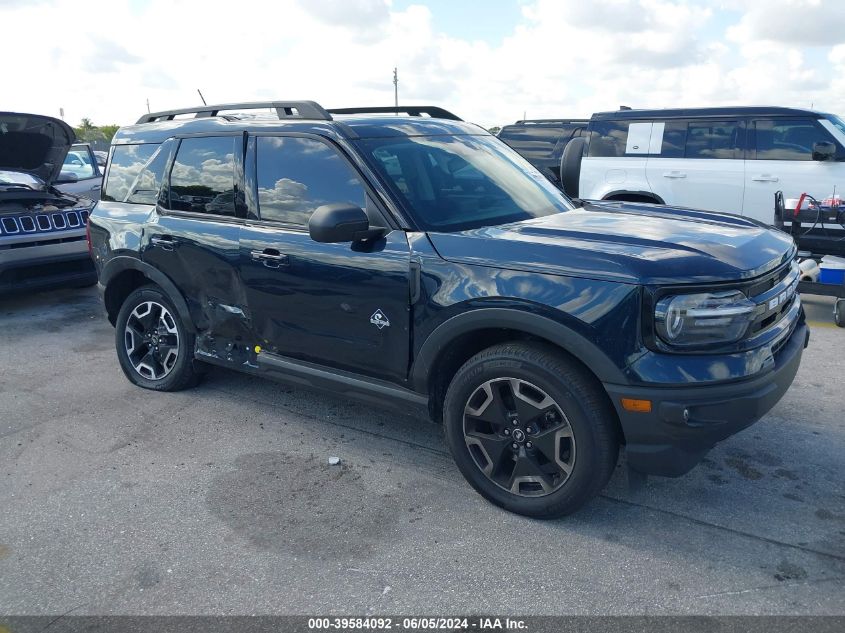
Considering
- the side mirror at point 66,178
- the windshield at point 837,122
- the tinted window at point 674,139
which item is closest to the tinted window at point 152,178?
the side mirror at point 66,178

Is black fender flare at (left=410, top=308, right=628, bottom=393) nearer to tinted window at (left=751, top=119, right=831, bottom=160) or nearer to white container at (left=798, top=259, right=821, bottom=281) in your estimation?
white container at (left=798, top=259, right=821, bottom=281)

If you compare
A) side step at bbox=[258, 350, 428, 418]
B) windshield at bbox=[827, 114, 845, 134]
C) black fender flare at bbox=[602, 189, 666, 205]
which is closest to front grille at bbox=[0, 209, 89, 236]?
side step at bbox=[258, 350, 428, 418]

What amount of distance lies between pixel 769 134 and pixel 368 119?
5.92 metres

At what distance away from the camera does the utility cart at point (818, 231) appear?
627cm

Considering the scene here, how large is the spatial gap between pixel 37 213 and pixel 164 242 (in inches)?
137

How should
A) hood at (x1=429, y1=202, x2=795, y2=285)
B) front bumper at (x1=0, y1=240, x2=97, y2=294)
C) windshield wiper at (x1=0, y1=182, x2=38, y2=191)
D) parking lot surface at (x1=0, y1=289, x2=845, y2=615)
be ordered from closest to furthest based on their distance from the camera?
parking lot surface at (x1=0, y1=289, x2=845, y2=615) → hood at (x1=429, y1=202, x2=795, y2=285) → front bumper at (x1=0, y1=240, x2=97, y2=294) → windshield wiper at (x1=0, y1=182, x2=38, y2=191)

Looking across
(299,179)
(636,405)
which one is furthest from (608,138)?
(636,405)

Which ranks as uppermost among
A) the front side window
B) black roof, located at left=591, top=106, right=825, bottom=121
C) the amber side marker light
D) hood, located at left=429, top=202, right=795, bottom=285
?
black roof, located at left=591, top=106, right=825, bottom=121

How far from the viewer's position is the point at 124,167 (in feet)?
16.5

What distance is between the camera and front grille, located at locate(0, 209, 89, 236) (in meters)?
6.86

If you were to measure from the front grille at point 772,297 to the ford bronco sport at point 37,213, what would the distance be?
672cm

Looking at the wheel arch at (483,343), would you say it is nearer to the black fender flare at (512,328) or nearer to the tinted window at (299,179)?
the black fender flare at (512,328)

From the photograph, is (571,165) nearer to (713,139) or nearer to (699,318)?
(699,318)

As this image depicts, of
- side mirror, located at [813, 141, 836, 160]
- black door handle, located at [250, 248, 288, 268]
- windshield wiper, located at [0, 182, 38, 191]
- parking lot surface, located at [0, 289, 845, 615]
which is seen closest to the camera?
parking lot surface, located at [0, 289, 845, 615]
